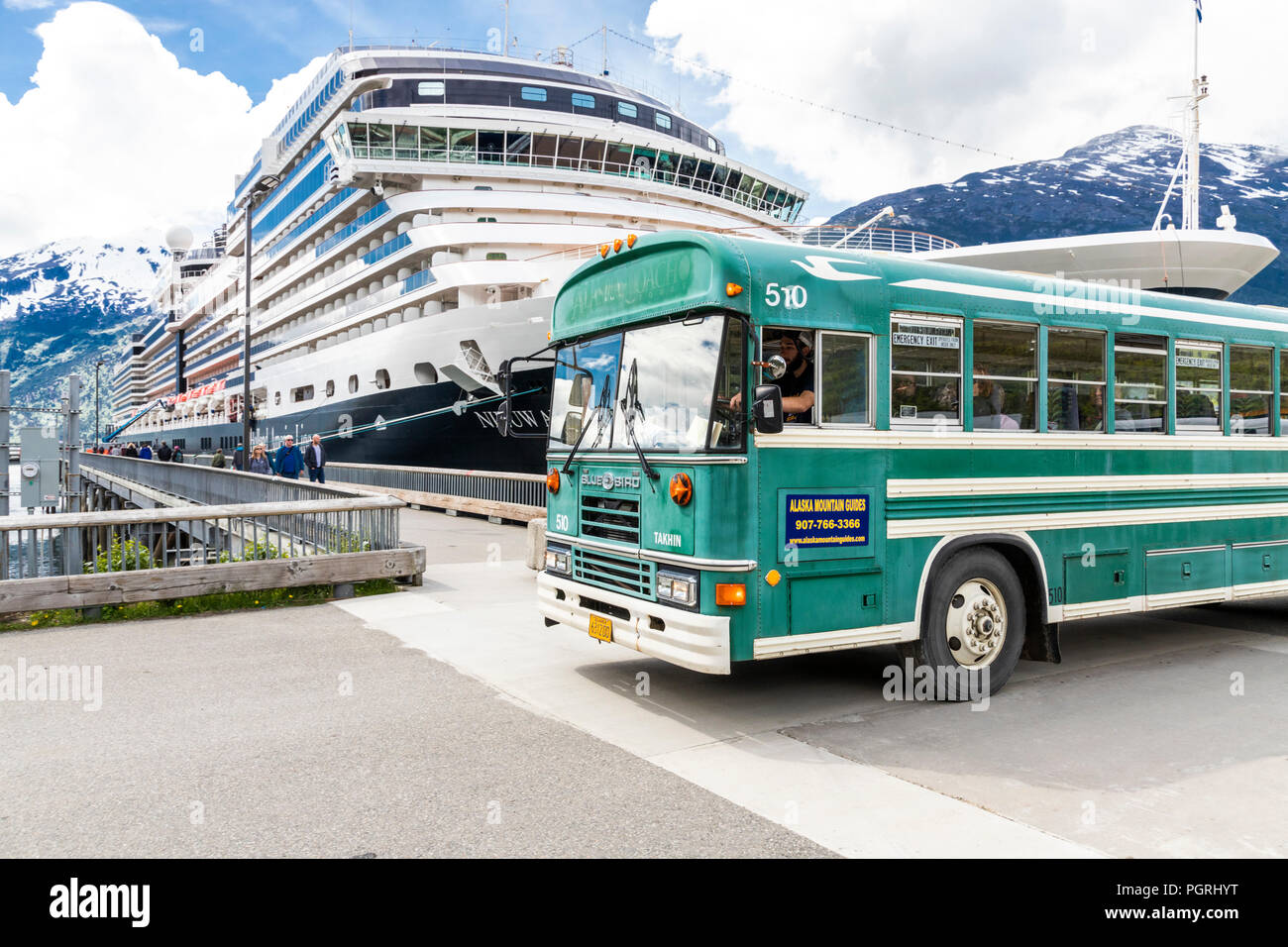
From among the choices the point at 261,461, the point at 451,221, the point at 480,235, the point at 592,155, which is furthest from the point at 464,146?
the point at 261,461

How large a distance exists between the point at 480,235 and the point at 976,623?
66.0ft

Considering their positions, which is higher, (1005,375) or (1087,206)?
(1087,206)

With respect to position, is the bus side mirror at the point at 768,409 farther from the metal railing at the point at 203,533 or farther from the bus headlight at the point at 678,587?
the metal railing at the point at 203,533

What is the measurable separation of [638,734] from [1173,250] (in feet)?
79.0

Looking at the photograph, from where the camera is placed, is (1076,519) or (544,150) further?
(544,150)

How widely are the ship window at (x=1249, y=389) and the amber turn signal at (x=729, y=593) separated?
5553mm

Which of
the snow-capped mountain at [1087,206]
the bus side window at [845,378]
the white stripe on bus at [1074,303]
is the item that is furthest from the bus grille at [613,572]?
the snow-capped mountain at [1087,206]

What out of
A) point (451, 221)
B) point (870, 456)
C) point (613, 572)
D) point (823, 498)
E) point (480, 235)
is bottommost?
point (613, 572)

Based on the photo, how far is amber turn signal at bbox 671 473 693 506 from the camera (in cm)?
567

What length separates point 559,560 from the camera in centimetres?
716

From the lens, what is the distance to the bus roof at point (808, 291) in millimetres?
5734

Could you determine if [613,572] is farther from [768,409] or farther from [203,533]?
[203,533]
